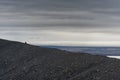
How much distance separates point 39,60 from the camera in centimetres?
6391

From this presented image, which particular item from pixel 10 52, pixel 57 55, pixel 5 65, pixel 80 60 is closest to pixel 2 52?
pixel 10 52

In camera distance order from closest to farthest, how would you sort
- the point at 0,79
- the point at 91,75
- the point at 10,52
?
1. the point at 91,75
2. the point at 0,79
3. the point at 10,52

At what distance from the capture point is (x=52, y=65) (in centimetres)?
6062

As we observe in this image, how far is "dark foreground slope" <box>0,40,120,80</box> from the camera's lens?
178 feet

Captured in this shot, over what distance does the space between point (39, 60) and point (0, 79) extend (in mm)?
6461

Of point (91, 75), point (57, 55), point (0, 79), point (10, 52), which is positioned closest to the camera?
point (91, 75)

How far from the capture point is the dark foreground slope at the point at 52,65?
54.4m

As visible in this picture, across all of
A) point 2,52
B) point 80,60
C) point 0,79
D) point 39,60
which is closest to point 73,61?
point 80,60

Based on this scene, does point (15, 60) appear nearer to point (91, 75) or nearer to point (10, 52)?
point (10, 52)

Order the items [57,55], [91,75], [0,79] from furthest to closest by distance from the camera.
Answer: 1. [57,55]
2. [0,79]
3. [91,75]

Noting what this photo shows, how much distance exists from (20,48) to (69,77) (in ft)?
59.5

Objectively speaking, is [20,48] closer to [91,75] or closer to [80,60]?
[80,60]

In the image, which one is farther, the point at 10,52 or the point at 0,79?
the point at 10,52

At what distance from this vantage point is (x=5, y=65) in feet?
216
